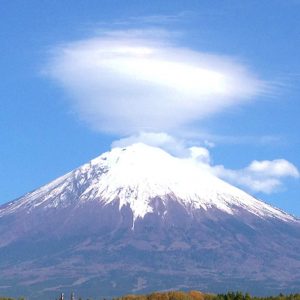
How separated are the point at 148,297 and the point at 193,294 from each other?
232 inches

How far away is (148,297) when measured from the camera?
405ft

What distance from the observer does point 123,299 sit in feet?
412

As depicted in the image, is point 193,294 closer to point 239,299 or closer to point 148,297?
point 148,297

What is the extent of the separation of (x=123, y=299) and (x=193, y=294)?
915 cm

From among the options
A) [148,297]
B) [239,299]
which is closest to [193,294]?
[148,297]

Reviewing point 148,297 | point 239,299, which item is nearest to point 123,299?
point 148,297

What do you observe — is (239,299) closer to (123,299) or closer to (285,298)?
(285,298)

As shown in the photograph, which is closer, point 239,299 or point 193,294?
point 239,299

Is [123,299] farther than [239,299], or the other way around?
[123,299]

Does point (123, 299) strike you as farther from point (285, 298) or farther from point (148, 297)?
point (285, 298)

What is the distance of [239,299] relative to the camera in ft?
362

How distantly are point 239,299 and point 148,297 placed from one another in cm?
1670

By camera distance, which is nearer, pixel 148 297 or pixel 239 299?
pixel 239 299

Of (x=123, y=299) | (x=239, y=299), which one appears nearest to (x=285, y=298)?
(x=239, y=299)
